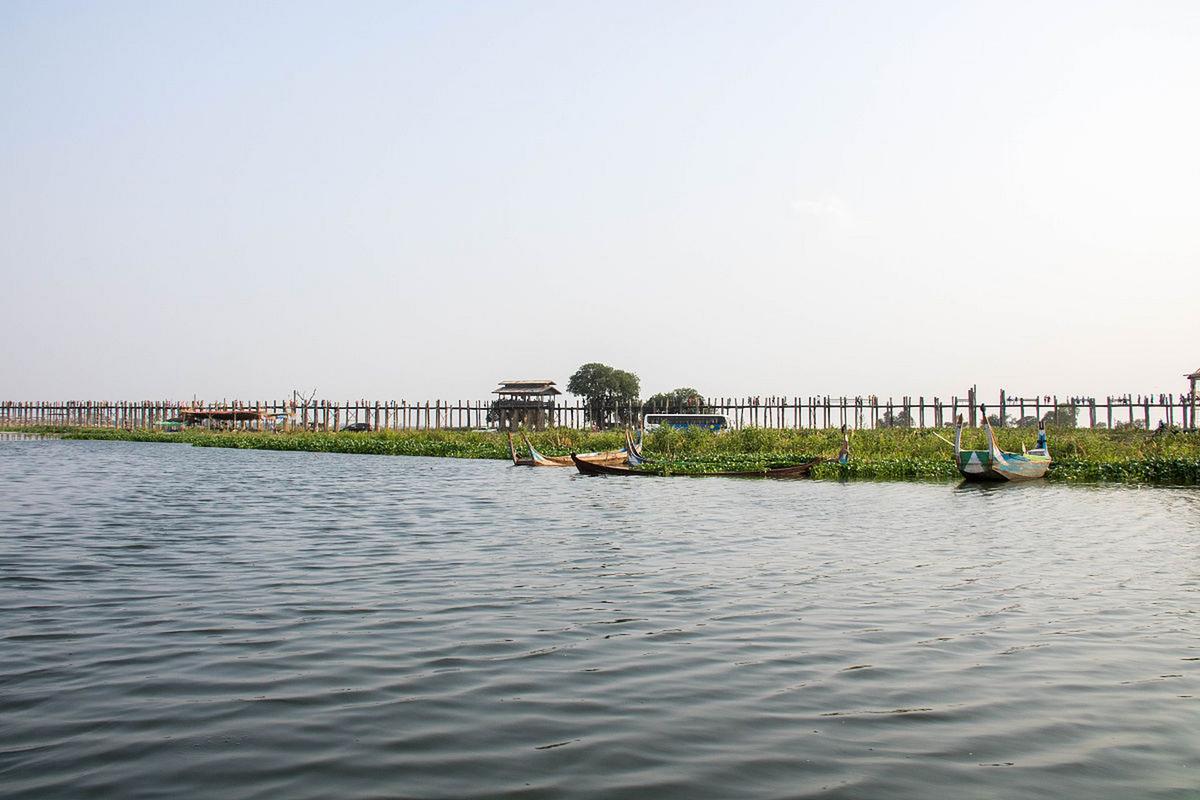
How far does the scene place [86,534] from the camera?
16359mm

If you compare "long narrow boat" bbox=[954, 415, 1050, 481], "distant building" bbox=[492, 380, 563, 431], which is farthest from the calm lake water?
"distant building" bbox=[492, 380, 563, 431]

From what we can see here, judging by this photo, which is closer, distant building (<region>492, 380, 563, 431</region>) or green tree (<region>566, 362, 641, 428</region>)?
distant building (<region>492, 380, 563, 431</region>)

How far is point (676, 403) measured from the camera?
3140 inches

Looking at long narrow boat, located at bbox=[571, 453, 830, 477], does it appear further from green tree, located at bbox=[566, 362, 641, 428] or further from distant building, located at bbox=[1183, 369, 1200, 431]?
green tree, located at bbox=[566, 362, 641, 428]

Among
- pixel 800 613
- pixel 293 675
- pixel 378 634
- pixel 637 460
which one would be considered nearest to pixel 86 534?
pixel 378 634

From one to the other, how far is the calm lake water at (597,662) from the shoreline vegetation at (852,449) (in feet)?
47.0

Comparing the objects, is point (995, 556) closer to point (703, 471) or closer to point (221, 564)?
point (221, 564)

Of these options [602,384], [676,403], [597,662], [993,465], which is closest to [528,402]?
[676,403]

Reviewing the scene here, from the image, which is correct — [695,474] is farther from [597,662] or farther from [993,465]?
[597,662]

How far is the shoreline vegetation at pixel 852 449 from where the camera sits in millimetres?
30938

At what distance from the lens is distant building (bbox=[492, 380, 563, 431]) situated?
70188 mm

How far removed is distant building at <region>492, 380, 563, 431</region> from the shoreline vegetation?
9.17m

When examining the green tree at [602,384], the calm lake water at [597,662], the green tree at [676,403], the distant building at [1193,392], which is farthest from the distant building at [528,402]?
the calm lake water at [597,662]

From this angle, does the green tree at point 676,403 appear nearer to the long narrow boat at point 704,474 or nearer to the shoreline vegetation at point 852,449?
the shoreline vegetation at point 852,449
